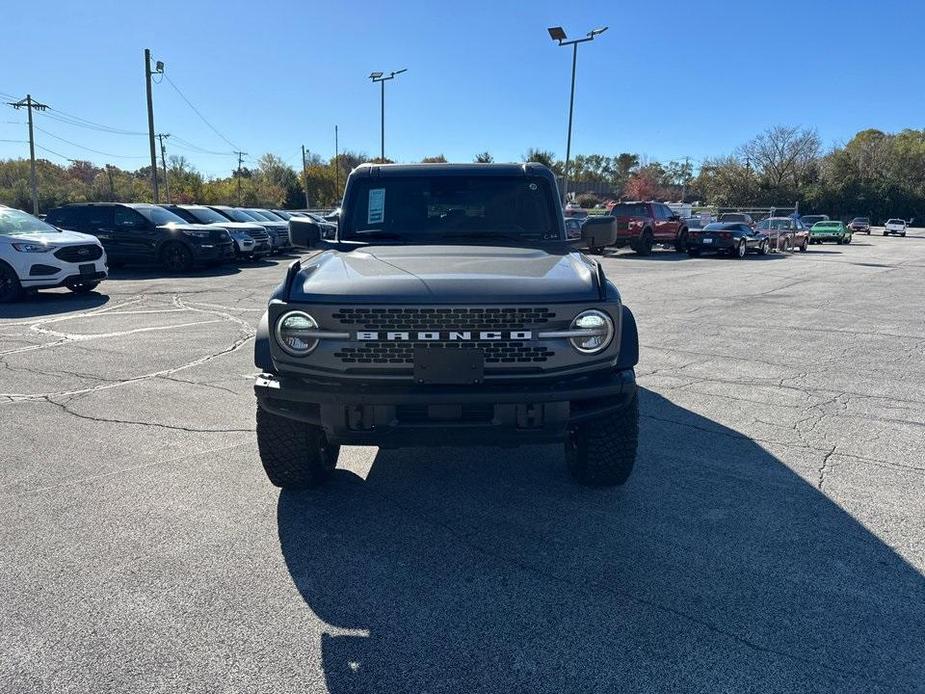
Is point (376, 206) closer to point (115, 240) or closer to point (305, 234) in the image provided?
point (305, 234)

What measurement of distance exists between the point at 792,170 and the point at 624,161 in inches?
1902

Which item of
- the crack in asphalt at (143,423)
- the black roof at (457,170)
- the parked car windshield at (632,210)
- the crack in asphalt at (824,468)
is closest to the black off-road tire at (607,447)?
the crack in asphalt at (824,468)

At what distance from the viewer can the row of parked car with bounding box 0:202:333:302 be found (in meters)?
11.2

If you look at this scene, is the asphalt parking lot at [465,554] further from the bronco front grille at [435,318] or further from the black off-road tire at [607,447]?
the bronco front grille at [435,318]

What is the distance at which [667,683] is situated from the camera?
232 cm

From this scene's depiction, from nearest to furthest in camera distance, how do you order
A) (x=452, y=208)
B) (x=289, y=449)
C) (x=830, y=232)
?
(x=289, y=449), (x=452, y=208), (x=830, y=232)

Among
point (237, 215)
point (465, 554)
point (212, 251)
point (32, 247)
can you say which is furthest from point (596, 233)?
point (237, 215)

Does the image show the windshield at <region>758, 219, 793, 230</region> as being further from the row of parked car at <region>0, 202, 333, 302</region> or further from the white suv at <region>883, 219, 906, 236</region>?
the white suv at <region>883, 219, 906, 236</region>

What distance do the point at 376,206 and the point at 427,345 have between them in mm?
1925

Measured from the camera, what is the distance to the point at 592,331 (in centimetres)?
328

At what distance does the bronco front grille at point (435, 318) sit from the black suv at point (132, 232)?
14.6 metres

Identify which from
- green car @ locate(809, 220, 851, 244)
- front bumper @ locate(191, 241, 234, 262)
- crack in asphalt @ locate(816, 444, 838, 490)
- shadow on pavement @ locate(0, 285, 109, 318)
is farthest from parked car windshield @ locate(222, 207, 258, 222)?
green car @ locate(809, 220, 851, 244)

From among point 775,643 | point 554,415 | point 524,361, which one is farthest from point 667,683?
point 524,361

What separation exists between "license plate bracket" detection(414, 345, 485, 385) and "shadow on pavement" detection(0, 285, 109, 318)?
374 inches
